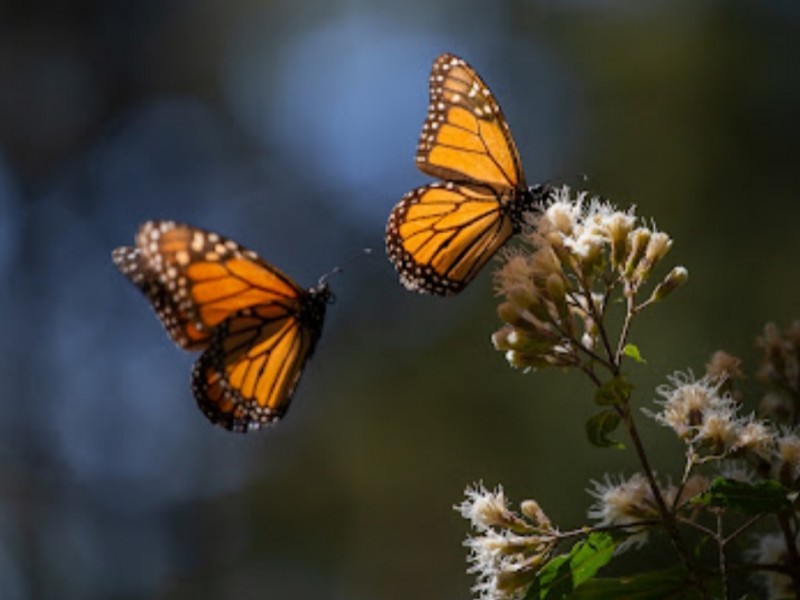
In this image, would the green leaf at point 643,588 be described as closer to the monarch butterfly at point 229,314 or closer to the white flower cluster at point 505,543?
the white flower cluster at point 505,543

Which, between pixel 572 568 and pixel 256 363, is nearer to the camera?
pixel 572 568

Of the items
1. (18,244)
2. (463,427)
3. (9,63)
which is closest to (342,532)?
(463,427)

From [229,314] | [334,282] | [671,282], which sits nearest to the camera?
[671,282]

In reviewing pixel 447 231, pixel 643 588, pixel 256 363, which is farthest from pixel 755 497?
pixel 256 363

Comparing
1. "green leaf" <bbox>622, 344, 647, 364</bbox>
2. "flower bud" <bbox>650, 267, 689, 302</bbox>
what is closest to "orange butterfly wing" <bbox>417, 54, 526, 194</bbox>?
"flower bud" <bbox>650, 267, 689, 302</bbox>

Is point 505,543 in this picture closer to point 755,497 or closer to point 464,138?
point 755,497

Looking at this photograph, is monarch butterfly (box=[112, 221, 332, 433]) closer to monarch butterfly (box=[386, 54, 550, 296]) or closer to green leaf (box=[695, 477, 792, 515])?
A: monarch butterfly (box=[386, 54, 550, 296])

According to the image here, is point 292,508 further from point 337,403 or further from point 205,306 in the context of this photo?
point 205,306
